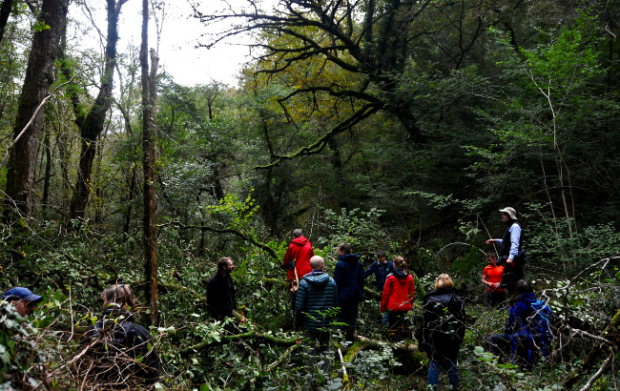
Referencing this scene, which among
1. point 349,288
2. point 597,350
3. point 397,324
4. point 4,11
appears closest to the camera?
point 597,350

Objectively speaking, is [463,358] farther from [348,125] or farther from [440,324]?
[348,125]

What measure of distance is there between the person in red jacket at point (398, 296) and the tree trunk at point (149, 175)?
3.82 metres

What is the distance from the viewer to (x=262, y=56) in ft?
38.8

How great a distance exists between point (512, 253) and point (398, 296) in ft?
6.21

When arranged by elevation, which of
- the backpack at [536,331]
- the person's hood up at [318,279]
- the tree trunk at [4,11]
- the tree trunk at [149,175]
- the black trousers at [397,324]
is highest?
the tree trunk at [4,11]

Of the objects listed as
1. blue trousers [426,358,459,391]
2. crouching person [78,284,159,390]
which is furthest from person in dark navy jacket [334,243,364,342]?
crouching person [78,284,159,390]

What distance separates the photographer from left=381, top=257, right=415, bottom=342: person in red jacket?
574cm

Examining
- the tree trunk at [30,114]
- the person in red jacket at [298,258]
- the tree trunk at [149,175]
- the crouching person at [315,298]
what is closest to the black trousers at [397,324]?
the person in red jacket at [298,258]

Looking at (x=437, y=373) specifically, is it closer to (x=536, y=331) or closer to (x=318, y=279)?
(x=536, y=331)

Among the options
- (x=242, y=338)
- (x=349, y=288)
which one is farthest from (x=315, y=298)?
(x=349, y=288)

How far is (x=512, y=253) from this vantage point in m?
5.29

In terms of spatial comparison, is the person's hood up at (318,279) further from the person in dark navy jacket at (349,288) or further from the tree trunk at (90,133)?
the tree trunk at (90,133)

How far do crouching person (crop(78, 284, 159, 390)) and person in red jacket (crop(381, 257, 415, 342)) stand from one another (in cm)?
401

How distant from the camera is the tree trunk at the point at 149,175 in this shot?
5.67 meters
